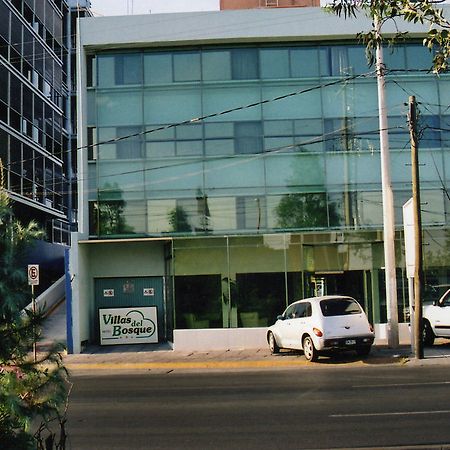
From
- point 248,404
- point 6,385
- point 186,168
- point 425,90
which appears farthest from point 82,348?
point 6,385

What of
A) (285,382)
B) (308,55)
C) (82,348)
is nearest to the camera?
(285,382)

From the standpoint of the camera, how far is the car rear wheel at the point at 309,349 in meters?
16.6

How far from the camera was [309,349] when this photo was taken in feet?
55.2

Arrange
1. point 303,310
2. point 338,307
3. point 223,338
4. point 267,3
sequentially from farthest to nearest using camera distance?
1. point 267,3
2. point 223,338
3. point 303,310
4. point 338,307

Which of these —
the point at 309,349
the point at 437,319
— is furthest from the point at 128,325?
the point at 437,319

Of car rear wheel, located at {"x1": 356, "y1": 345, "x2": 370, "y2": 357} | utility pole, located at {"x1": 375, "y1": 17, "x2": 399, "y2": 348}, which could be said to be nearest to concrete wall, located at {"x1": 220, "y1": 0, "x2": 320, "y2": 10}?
utility pole, located at {"x1": 375, "y1": 17, "x2": 399, "y2": 348}

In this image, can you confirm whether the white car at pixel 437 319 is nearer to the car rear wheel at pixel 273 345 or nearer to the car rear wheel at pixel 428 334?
the car rear wheel at pixel 428 334

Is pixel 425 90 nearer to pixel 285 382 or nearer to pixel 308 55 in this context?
pixel 308 55

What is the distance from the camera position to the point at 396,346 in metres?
18.5

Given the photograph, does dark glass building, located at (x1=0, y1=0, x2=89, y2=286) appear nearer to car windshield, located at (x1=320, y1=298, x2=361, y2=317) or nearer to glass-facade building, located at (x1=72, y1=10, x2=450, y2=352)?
glass-facade building, located at (x1=72, y1=10, x2=450, y2=352)

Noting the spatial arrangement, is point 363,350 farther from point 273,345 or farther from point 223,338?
point 223,338

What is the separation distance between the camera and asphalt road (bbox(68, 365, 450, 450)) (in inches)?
313

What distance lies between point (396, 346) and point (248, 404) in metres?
8.94

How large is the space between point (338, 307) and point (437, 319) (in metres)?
3.64
